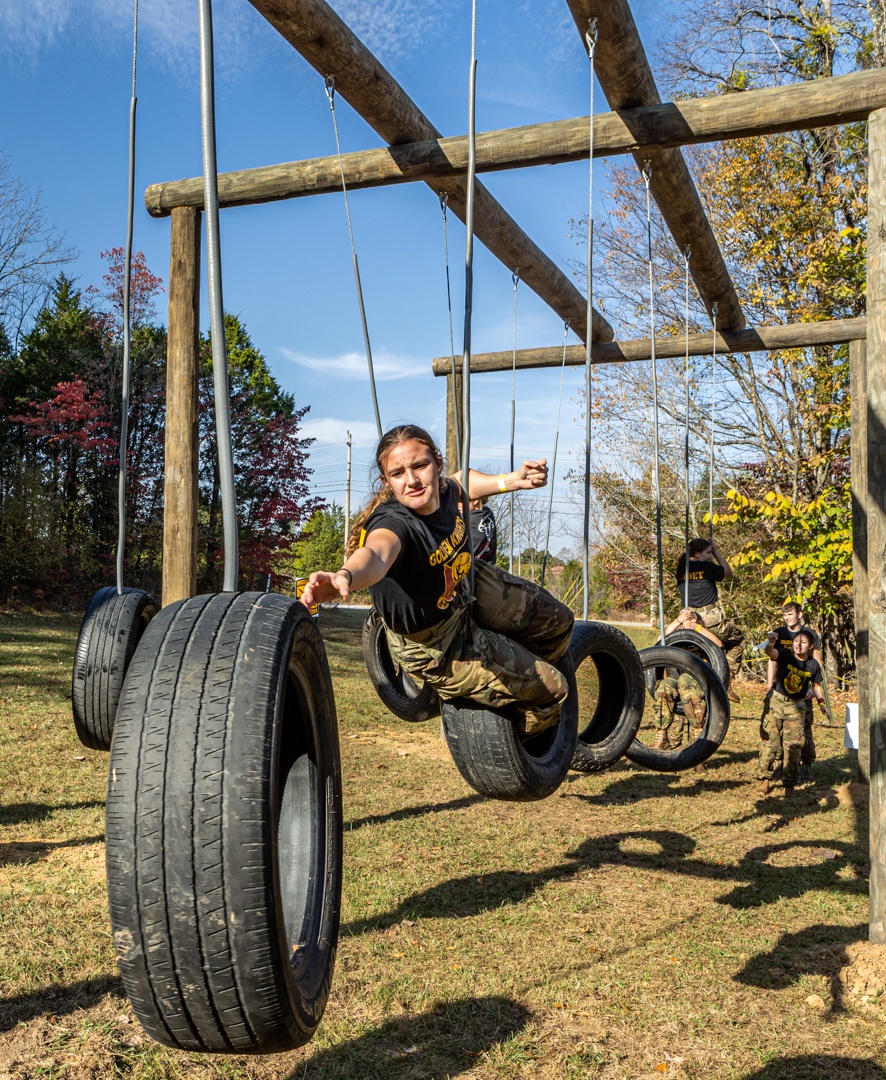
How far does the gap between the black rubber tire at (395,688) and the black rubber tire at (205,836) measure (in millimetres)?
2534

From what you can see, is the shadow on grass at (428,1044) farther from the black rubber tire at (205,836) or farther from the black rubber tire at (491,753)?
the black rubber tire at (205,836)

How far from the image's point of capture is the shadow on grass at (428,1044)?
3.71 metres

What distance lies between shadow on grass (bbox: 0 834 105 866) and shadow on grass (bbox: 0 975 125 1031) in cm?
187

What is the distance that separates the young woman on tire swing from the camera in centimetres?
299

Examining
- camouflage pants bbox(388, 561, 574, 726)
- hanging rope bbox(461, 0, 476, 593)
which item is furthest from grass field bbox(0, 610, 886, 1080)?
hanging rope bbox(461, 0, 476, 593)

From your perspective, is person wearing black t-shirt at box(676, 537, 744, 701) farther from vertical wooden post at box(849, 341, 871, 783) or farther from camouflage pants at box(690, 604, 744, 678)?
vertical wooden post at box(849, 341, 871, 783)

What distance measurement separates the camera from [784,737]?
8891 mm

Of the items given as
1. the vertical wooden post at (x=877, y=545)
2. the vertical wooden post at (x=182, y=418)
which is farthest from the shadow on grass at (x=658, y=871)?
the vertical wooden post at (x=182, y=418)

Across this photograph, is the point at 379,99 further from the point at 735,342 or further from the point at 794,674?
the point at 794,674

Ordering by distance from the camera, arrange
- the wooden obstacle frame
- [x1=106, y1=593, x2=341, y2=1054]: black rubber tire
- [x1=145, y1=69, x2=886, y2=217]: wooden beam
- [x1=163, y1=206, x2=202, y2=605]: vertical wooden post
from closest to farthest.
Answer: [x1=106, y1=593, x2=341, y2=1054]: black rubber tire, the wooden obstacle frame, [x1=145, y1=69, x2=886, y2=217]: wooden beam, [x1=163, y1=206, x2=202, y2=605]: vertical wooden post

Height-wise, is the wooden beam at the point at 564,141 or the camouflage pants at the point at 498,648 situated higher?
the wooden beam at the point at 564,141

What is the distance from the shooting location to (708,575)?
27.8ft

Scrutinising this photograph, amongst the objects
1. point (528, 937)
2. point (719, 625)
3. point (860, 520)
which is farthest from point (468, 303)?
point (719, 625)

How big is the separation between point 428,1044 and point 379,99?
4462mm
